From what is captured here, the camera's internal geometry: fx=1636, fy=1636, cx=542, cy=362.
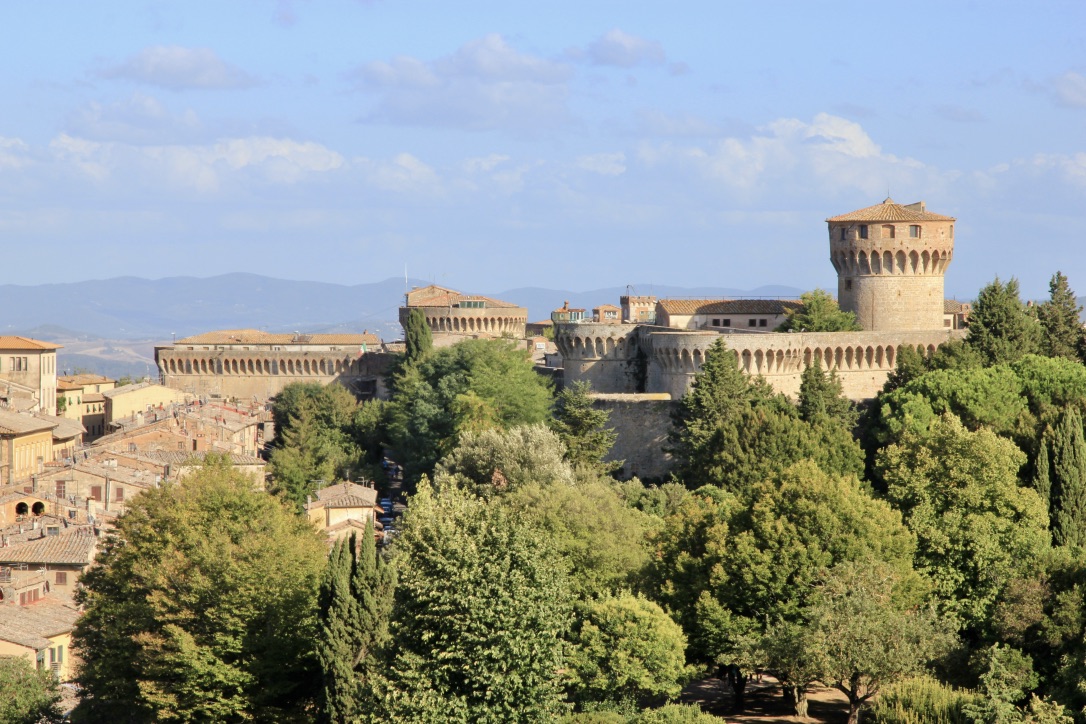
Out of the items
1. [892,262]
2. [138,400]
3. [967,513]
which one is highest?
[892,262]

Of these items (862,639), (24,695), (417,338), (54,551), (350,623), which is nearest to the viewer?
(862,639)

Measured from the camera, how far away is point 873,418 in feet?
193

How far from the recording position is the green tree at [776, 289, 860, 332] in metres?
69.0

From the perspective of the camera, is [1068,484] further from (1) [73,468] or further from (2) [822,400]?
(1) [73,468]

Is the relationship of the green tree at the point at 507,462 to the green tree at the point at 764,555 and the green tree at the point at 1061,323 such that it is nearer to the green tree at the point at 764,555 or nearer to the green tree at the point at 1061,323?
the green tree at the point at 764,555

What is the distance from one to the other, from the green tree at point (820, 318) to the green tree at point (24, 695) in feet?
130

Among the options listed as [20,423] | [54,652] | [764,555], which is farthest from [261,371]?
[764,555]

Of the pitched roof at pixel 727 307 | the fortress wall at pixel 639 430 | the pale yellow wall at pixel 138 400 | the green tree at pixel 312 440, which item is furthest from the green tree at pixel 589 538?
the pale yellow wall at pixel 138 400

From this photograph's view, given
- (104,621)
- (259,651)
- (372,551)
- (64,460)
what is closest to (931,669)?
(372,551)

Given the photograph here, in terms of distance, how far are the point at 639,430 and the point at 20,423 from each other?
1123 inches

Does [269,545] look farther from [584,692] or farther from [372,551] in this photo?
[584,692]

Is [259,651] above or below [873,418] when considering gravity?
below

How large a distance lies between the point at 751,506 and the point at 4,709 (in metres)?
17.5

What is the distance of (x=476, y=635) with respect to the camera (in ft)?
97.9
